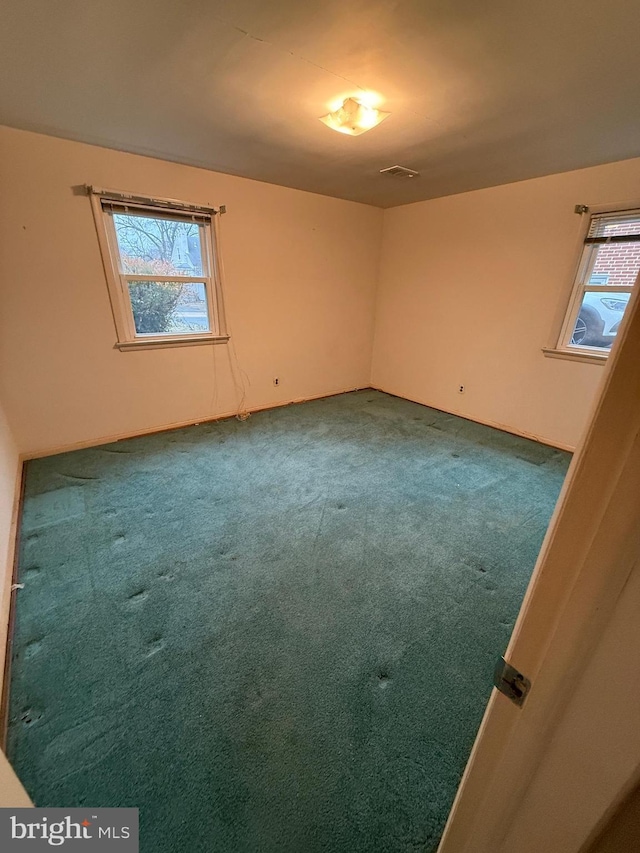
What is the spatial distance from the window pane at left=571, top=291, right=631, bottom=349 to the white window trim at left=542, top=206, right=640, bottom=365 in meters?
0.04

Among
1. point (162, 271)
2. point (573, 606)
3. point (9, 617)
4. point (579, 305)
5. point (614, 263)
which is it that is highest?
point (614, 263)

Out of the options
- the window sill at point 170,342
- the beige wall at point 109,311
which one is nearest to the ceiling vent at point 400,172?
the beige wall at point 109,311

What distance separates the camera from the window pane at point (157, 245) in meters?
2.84

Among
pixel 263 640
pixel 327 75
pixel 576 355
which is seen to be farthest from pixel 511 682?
pixel 576 355

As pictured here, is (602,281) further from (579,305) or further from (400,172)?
(400,172)

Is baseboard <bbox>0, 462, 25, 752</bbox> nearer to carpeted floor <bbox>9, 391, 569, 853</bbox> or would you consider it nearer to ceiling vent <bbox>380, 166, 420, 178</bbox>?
carpeted floor <bbox>9, 391, 569, 853</bbox>

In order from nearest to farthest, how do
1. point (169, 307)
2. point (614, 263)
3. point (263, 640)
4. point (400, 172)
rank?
point (263, 640)
point (614, 263)
point (400, 172)
point (169, 307)

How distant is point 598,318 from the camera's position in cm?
295

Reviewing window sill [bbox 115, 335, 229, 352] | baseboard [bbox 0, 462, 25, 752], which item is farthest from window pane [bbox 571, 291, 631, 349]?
baseboard [bbox 0, 462, 25, 752]

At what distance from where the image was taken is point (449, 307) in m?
3.89

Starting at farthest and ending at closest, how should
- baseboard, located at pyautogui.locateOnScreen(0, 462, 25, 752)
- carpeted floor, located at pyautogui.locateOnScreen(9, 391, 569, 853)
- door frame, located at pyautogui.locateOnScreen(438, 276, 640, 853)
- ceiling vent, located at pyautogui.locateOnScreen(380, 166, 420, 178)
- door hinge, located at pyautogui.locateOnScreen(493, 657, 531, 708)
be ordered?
ceiling vent, located at pyautogui.locateOnScreen(380, 166, 420, 178) → baseboard, located at pyautogui.locateOnScreen(0, 462, 25, 752) → carpeted floor, located at pyautogui.locateOnScreen(9, 391, 569, 853) → door hinge, located at pyautogui.locateOnScreen(493, 657, 531, 708) → door frame, located at pyautogui.locateOnScreen(438, 276, 640, 853)

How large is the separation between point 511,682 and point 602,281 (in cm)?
352

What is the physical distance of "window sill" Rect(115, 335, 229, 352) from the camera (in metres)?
3.01

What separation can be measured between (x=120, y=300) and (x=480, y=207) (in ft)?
11.4
